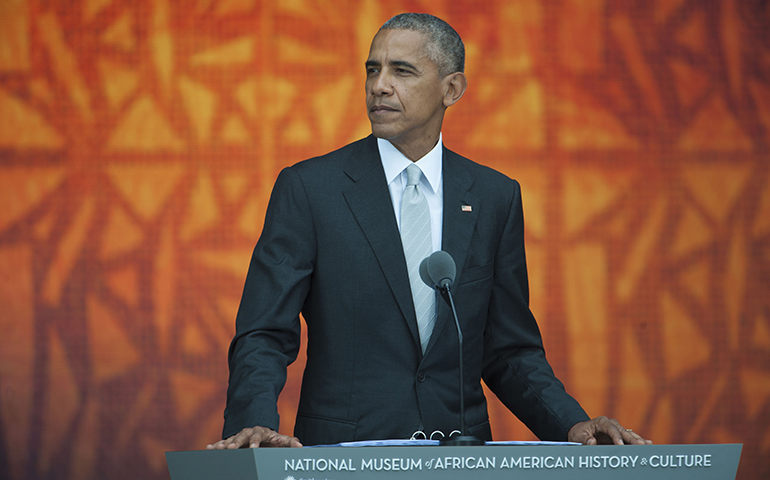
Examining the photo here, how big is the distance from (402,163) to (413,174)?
0.12 ft

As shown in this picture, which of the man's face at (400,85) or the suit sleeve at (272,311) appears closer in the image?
the suit sleeve at (272,311)

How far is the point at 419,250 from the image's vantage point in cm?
176

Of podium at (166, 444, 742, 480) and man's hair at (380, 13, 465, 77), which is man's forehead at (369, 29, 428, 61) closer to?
man's hair at (380, 13, 465, 77)

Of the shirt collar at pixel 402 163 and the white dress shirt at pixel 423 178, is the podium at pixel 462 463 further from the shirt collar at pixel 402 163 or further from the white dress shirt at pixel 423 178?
the shirt collar at pixel 402 163

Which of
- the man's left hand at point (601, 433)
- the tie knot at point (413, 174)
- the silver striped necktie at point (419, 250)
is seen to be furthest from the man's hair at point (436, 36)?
the man's left hand at point (601, 433)

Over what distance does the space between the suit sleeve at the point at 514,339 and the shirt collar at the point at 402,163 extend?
0.73 ft

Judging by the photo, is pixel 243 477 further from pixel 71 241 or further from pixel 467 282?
pixel 71 241

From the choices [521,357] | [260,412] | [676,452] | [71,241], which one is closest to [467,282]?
[521,357]

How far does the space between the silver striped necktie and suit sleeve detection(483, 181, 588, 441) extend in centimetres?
23

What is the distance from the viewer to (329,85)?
3838mm

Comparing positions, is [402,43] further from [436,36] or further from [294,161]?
[294,161]

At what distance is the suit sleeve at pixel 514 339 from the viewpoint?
1.81 metres

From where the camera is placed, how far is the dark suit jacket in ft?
5.54

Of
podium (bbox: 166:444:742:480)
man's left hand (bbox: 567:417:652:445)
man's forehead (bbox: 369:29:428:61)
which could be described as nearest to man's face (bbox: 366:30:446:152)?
man's forehead (bbox: 369:29:428:61)
